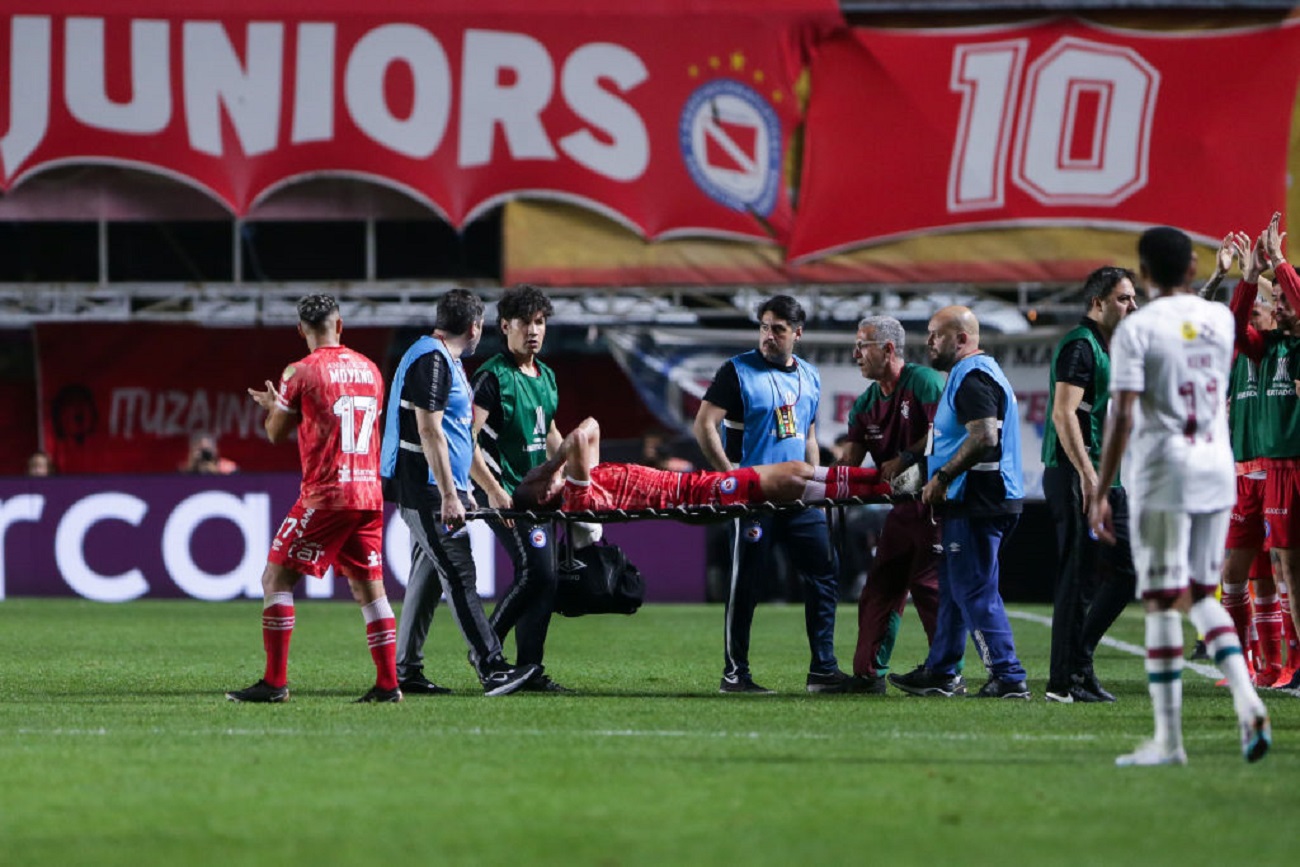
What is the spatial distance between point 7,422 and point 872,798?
22442mm

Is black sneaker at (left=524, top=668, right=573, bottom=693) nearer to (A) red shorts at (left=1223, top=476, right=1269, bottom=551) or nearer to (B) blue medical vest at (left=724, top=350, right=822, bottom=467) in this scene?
(B) blue medical vest at (left=724, top=350, right=822, bottom=467)

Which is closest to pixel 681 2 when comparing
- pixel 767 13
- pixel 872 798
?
pixel 767 13

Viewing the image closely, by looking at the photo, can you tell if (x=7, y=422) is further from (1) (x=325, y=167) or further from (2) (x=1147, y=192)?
(2) (x=1147, y=192)

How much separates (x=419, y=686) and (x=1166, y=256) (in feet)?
16.2

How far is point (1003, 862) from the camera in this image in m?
5.57

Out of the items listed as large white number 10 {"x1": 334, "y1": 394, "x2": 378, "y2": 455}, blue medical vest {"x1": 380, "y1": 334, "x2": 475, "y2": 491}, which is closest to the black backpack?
blue medical vest {"x1": 380, "y1": 334, "x2": 475, "y2": 491}

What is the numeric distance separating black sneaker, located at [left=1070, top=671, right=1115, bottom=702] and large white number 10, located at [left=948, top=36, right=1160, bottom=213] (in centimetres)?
1227

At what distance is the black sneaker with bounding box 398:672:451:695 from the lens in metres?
10.7

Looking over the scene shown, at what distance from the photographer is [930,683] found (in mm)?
10430

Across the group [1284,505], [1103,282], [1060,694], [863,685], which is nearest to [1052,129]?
[1284,505]

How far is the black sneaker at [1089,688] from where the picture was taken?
32.9 ft

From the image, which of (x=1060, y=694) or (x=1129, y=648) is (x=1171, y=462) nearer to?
(x=1060, y=694)

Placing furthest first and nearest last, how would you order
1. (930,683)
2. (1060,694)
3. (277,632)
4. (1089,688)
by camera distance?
(930,683) < (1089,688) < (1060,694) < (277,632)

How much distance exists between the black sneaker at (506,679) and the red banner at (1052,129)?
39.2ft
